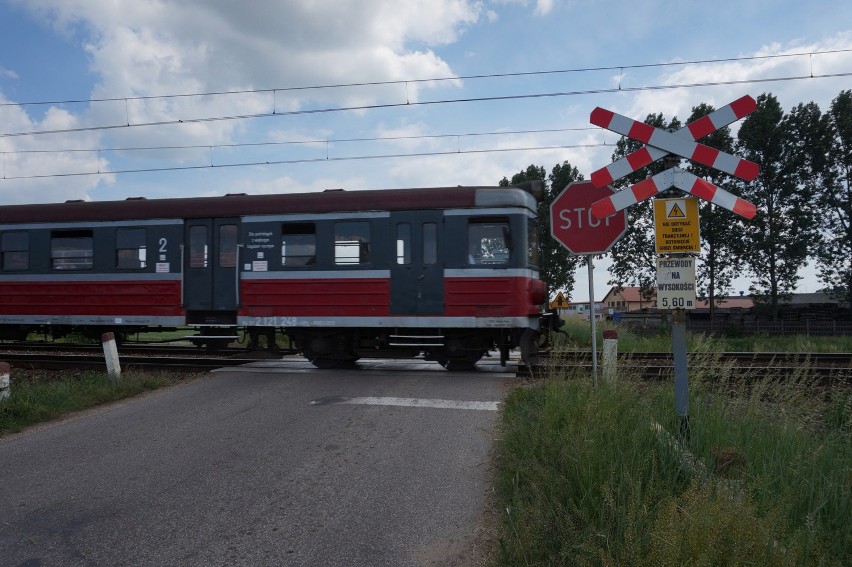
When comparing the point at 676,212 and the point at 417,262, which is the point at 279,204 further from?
the point at 676,212

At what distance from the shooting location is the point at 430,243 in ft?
33.9

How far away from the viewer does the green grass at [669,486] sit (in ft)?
8.85

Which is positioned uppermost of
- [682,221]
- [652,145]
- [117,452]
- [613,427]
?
[652,145]

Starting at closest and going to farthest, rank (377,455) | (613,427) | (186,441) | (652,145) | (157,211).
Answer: (613,427) → (652,145) → (377,455) → (186,441) → (157,211)

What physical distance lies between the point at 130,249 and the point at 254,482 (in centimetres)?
827

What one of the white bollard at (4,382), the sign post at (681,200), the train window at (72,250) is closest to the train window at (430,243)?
the sign post at (681,200)

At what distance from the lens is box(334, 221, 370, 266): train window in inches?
415

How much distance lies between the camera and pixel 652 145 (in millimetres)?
4867

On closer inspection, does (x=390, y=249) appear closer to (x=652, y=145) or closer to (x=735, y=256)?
(x=652, y=145)

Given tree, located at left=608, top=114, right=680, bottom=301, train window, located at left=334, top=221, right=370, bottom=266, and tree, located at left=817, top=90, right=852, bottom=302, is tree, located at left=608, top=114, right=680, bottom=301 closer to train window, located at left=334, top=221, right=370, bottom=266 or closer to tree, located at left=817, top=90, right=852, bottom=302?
tree, located at left=817, top=90, right=852, bottom=302

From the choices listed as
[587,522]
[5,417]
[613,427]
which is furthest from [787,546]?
[5,417]

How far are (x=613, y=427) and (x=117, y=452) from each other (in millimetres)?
4562

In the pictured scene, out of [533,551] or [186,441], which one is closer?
[533,551]

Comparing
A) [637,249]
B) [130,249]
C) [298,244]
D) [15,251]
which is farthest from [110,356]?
[637,249]
